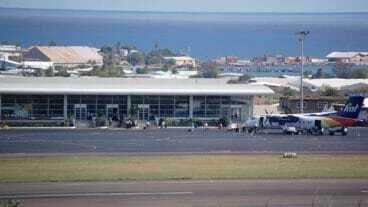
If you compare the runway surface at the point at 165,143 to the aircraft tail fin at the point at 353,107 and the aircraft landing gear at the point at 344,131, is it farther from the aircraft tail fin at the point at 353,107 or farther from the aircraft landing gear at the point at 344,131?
the aircraft tail fin at the point at 353,107

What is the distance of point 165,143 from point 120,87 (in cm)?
2950

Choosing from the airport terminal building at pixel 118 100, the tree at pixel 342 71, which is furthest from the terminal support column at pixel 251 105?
the tree at pixel 342 71

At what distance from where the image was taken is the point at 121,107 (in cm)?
7738

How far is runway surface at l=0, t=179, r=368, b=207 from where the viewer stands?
74.4 feet

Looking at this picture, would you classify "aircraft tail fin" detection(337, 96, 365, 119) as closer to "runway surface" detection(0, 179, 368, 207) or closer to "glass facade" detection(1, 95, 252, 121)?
"glass facade" detection(1, 95, 252, 121)

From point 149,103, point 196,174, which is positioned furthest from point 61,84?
point 196,174

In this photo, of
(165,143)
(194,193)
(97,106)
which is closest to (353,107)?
(165,143)

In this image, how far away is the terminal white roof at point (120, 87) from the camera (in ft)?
247

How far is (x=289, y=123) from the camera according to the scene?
213 ft

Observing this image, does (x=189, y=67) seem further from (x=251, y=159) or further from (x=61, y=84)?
(x=251, y=159)

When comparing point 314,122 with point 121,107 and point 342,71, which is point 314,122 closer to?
point 121,107

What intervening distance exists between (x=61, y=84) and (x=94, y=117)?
556cm

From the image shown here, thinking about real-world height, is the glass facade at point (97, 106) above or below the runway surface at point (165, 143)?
above

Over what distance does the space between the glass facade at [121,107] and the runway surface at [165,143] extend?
52.7 feet
